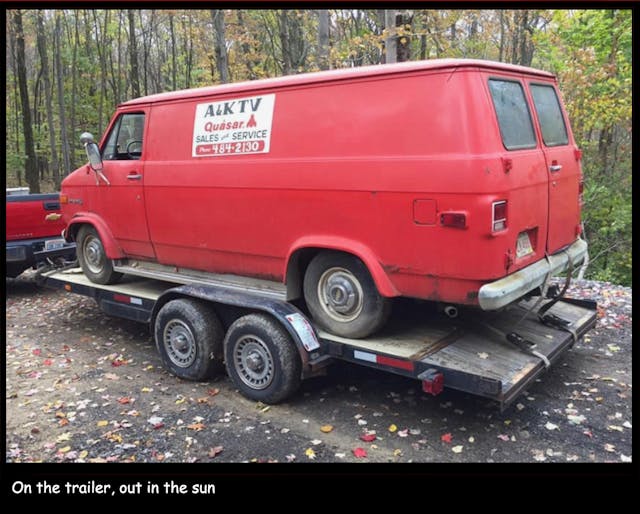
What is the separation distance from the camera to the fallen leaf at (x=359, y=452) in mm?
4164

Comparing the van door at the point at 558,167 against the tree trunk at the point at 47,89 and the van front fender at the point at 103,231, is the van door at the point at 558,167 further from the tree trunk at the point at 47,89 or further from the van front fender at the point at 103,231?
the tree trunk at the point at 47,89

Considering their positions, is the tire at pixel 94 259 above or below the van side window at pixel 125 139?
below

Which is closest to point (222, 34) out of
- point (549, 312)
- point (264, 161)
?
point (264, 161)

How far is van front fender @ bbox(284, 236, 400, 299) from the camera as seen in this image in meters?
4.40

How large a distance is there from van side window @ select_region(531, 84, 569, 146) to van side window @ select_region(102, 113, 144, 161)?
4.01m

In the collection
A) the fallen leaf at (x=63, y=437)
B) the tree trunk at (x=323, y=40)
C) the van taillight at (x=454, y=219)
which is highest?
the tree trunk at (x=323, y=40)

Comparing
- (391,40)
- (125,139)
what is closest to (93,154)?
(125,139)

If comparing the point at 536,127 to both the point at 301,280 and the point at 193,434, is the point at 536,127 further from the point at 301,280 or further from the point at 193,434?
the point at 193,434

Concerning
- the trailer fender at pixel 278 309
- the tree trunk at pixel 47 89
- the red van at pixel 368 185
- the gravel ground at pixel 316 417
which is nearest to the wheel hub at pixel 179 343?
the gravel ground at pixel 316 417

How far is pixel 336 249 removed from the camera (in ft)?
15.2

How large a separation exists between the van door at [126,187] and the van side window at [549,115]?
393 centimetres

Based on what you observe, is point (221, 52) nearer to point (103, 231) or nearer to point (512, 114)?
point (103, 231)

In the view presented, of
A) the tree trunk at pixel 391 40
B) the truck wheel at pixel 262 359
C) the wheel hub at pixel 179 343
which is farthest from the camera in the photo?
the tree trunk at pixel 391 40

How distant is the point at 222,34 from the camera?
14.5 meters
